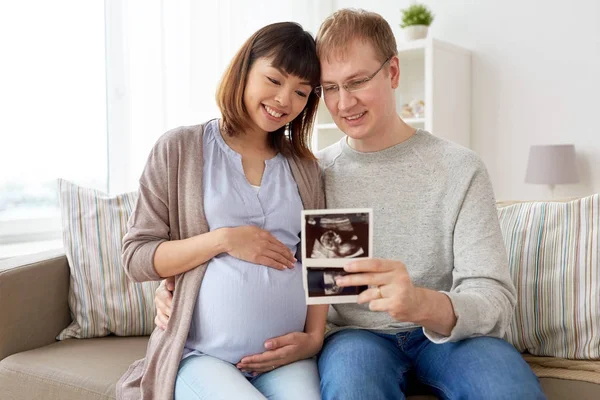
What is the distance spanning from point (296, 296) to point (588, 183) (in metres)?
2.64

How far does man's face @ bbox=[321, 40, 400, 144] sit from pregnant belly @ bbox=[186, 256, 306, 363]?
A: 0.46m

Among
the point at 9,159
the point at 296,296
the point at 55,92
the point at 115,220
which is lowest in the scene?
the point at 296,296

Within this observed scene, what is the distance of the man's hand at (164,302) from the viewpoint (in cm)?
151

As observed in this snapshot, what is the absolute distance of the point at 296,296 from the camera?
1511 millimetres

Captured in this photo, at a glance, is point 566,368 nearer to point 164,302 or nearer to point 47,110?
point 164,302

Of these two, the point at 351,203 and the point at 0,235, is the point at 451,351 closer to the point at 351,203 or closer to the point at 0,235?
the point at 351,203

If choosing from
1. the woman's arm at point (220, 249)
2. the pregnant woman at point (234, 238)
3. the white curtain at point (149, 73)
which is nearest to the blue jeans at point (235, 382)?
the pregnant woman at point (234, 238)

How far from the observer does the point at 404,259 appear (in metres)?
1.59

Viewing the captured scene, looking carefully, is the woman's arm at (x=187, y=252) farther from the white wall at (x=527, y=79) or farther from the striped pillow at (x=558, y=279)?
the white wall at (x=527, y=79)

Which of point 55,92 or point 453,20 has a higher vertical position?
point 453,20

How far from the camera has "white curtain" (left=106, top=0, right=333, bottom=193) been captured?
10.3 feet

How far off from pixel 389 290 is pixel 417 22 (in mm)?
2820

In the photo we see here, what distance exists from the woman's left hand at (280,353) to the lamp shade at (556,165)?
232cm

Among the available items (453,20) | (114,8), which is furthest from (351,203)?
(453,20)
